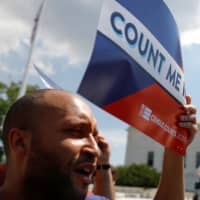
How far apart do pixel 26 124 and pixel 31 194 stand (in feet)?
0.74

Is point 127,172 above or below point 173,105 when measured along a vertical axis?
above

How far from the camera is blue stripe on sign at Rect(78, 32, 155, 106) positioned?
2402mm

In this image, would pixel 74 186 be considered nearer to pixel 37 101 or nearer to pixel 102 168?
pixel 37 101

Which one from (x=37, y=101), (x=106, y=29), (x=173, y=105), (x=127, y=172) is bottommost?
(x=37, y=101)

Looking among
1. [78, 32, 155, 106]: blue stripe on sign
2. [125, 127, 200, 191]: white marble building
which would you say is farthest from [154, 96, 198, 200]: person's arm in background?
[125, 127, 200, 191]: white marble building

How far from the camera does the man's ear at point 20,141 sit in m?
1.63

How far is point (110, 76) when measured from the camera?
8.43 feet

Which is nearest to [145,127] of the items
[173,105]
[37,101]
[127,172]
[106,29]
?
[173,105]

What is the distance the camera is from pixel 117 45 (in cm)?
258

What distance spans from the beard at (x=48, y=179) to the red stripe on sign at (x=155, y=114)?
3.04ft

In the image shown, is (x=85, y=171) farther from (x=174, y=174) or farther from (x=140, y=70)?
(x=140, y=70)

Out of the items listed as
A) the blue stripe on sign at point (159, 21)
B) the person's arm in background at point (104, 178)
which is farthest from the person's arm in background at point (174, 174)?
the blue stripe on sign at point (159, 21)

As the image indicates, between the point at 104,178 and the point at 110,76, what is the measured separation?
509 millimetres

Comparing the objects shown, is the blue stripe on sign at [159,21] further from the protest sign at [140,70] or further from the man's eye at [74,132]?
the man's eye at [74,132]
